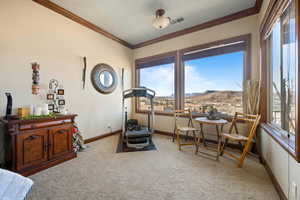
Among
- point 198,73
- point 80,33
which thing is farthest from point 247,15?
point 80,33

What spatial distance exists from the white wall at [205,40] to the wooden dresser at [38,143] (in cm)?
250

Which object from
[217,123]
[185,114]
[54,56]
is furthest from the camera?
[185,114]

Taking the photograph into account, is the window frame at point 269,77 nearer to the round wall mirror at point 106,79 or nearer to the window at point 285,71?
the window at point 285,71

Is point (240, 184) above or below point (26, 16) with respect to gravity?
below

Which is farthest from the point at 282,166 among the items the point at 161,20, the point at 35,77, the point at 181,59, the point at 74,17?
the point at 74,17

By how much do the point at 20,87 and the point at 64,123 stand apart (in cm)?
94

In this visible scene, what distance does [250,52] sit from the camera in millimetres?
2777

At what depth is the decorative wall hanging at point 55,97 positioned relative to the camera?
8.68 feet

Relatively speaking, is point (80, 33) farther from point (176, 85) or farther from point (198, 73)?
point (198, 73)

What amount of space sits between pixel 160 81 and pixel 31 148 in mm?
3397

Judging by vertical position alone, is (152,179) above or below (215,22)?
below

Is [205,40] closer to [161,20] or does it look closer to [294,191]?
[161,20]

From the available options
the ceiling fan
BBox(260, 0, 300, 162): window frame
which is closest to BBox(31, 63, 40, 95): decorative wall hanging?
the ceiling fan

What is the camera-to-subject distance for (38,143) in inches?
A: 80.4
